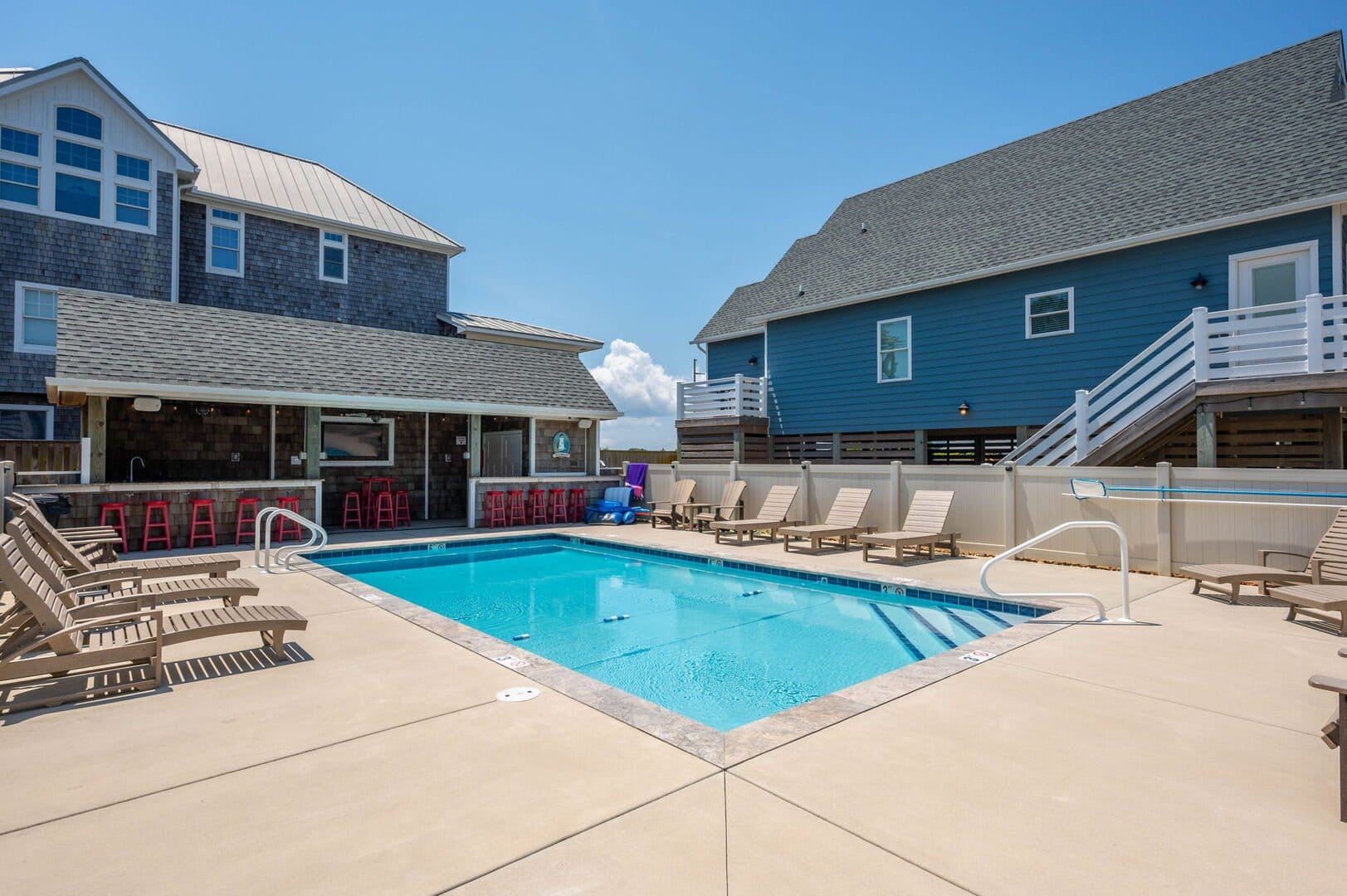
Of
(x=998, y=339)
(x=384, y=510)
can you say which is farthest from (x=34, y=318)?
(x=998, y=339)

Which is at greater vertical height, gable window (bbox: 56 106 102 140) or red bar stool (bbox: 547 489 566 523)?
gable window (bbox: 56 106 102 140)

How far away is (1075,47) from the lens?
12.8 meters

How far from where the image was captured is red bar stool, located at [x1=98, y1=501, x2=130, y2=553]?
9.43 metres

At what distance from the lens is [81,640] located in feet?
14.2

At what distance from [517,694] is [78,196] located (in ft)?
52.2

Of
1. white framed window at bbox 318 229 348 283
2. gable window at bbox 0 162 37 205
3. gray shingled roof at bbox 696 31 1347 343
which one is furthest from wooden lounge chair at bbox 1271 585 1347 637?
gable window at bbox 0 162 37 205

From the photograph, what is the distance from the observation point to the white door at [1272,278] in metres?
9.31

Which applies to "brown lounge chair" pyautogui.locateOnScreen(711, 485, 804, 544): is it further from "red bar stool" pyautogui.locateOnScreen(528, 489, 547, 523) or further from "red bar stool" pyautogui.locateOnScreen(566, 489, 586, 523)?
"red bar stool" pyautogui.locateOnScreen(528, 489, 547, 523)

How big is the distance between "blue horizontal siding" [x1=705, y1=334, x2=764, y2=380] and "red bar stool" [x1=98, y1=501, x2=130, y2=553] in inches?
499

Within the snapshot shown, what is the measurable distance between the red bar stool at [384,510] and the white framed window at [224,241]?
6.35 m

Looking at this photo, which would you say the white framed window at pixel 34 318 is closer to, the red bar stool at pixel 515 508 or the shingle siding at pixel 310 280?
the shingle siding at pixel 310 280

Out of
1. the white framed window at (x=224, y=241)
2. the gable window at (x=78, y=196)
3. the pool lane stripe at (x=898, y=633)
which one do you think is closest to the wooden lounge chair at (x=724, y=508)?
the pool lane stripe at (x=898, y=633)

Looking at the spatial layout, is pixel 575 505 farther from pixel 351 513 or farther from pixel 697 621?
pixel 697 621

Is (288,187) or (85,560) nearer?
(85,560)
